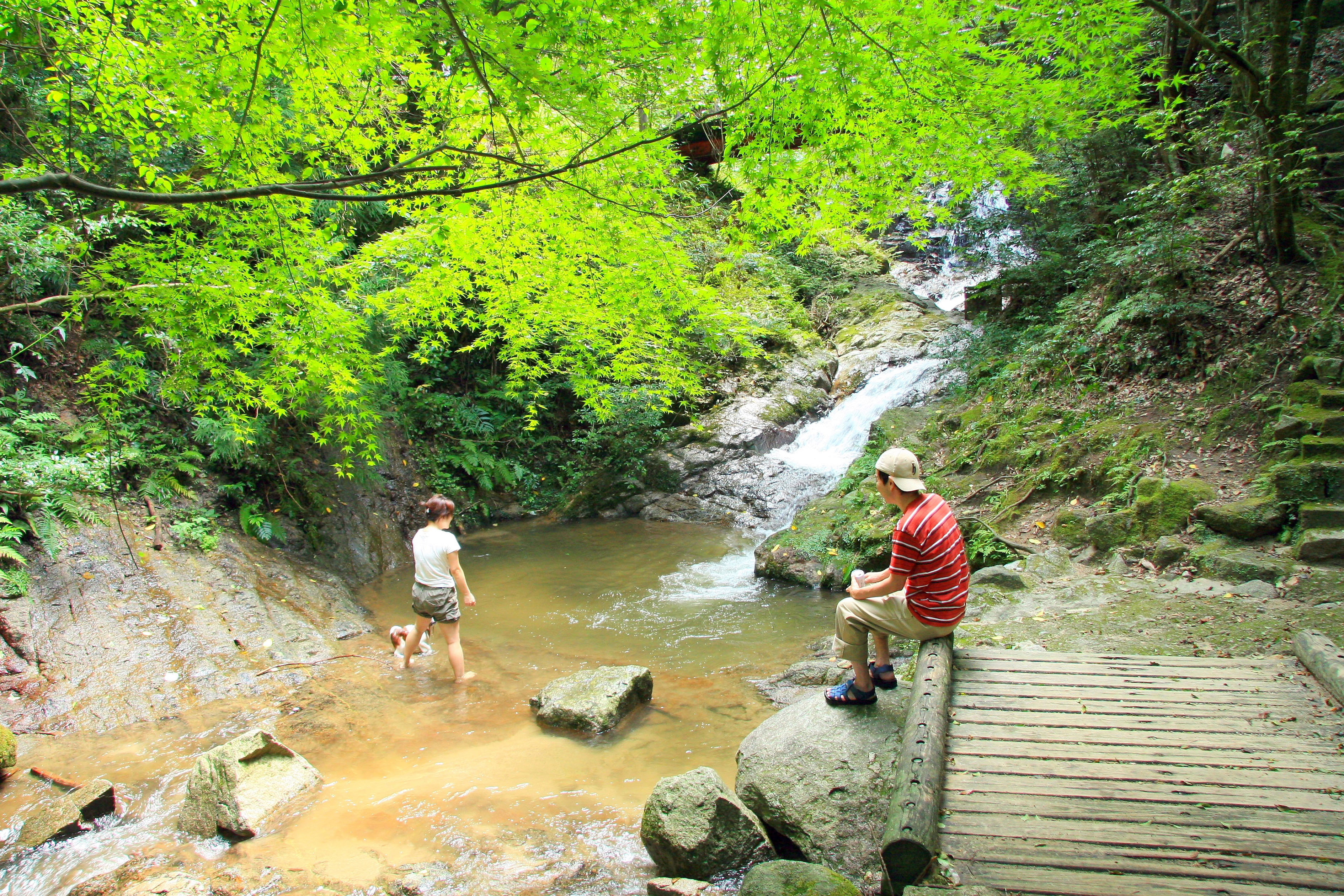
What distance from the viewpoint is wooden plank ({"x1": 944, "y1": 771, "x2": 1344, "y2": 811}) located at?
2771 millimetres

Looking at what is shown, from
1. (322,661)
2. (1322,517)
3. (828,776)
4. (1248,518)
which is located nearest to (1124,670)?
(828,776)

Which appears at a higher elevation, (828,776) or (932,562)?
(932,562)

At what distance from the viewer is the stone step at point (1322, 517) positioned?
216 inches

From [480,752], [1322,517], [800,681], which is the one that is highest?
[1322,517]

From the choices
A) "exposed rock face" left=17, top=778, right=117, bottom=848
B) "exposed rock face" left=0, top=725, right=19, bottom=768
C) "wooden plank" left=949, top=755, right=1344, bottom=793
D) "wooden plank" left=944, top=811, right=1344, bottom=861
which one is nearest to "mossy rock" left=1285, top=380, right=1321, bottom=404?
"wooden plank" left=949, top=755, right=1344, bottom=793

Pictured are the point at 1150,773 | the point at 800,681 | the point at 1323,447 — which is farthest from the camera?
the point at 800,681

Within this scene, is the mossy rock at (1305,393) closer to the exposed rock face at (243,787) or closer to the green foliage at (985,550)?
the green foliage at (985,550)

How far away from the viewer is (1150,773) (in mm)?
3051

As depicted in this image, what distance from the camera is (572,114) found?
434cm

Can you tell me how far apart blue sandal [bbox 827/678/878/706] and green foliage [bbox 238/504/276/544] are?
7.47 metres

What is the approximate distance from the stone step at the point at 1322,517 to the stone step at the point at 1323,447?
1.60 ft

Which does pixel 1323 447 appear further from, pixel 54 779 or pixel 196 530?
pixel 196 530

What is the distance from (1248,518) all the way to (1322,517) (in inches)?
18.8

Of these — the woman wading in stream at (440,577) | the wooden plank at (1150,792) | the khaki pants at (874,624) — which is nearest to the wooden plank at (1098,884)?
the wooden plank at (1150,792)
